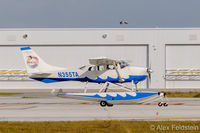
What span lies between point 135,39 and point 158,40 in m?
2.96

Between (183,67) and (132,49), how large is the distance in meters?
6.90

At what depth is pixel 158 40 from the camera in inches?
1845

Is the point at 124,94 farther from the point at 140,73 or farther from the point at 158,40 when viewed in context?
the point at 158,40

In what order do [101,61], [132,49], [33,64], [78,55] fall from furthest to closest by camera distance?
[78,55] → [132,49] → [33,64] → [101,61]

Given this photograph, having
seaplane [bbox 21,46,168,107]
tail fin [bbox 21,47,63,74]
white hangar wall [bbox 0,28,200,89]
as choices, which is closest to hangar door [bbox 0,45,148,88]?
white hangar wall [bbox 0,28,200,89]

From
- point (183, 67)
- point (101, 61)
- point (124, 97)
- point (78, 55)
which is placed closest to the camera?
point (124, 97)

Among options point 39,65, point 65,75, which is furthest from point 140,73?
point 39,65

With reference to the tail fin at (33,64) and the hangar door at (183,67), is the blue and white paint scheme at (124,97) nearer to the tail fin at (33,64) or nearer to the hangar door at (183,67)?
the tail fin at (33,64)

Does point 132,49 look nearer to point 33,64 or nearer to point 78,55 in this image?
point 78,55

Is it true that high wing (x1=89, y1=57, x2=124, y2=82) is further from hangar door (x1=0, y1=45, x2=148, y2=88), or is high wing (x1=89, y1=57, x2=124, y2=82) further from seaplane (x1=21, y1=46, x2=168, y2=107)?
hangar door (x1=0, y1=45, x2=148, y2=88)

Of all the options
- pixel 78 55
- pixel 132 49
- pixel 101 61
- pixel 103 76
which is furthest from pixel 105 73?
pixel 78 55

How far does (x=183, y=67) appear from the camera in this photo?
4669 centimetres

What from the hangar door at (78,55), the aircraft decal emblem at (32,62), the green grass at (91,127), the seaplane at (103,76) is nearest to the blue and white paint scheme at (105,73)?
the seaplane at (103,76)

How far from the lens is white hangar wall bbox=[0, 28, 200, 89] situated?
46.7m
